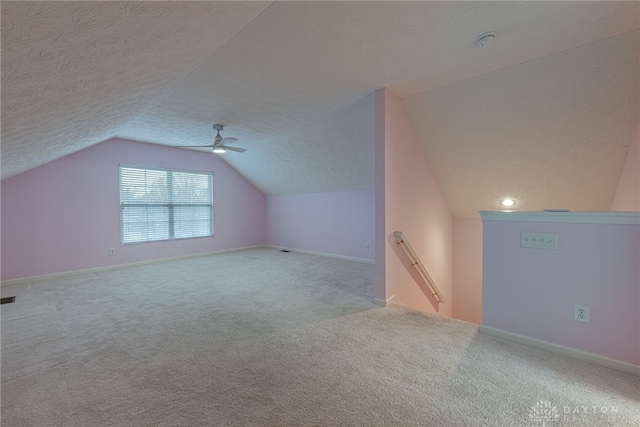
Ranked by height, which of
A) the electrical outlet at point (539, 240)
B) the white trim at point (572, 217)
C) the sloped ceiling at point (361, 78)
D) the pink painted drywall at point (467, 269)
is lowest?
the pink painted drywall at point (467, 269)

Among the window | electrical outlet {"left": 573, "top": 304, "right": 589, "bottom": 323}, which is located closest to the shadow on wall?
electrical outlet {"left": 573, "top": 304, "right": 589, "bottom": 323}

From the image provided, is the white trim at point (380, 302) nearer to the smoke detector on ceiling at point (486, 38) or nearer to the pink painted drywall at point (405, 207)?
the pink painted drywall at point (405, 207)

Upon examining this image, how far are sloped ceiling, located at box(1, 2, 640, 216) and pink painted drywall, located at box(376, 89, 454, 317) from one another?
0.21 m

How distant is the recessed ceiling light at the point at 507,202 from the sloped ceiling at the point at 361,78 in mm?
107

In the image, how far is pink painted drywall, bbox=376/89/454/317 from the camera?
10.0ft

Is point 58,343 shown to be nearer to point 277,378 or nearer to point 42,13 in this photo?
point 277,378

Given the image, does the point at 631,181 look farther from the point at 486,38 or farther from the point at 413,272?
the point at 413,272

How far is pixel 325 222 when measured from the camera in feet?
20.9

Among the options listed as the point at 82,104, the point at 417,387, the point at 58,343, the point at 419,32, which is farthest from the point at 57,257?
the point at 419,32

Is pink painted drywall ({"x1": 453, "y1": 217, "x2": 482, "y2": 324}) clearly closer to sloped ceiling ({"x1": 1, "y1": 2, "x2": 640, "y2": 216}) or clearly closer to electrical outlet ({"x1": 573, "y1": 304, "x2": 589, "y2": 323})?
sloped ceiling ({"x1": 1, "y1": 2, "x2": 640, "y2": 216})

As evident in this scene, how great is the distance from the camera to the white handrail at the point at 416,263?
3224mm
